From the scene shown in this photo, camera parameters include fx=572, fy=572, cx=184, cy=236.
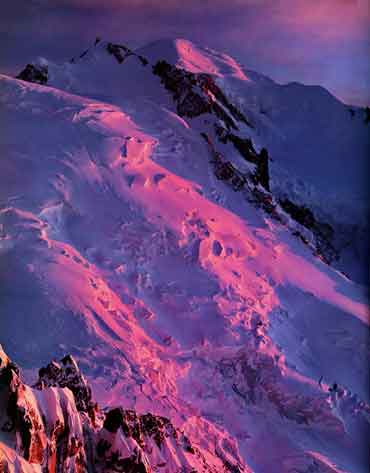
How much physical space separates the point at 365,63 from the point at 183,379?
9.19 metres

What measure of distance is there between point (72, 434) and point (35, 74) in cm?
2398

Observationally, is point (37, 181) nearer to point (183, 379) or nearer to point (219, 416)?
point (183, 379)

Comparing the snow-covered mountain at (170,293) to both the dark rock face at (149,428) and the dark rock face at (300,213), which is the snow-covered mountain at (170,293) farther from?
the dark rock face at (300,213)

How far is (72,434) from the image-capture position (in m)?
7.62

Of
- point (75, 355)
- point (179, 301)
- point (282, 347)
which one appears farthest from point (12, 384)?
point (282, 347)

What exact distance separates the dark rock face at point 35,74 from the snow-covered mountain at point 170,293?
0.10m

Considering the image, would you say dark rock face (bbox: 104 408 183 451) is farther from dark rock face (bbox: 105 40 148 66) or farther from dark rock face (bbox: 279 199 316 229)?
dark rock face (bbox: 279 199 316 229)

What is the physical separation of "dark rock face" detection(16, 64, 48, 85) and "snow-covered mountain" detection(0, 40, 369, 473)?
0.10 meters

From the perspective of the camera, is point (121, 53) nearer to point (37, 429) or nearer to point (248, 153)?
point (248, 153)

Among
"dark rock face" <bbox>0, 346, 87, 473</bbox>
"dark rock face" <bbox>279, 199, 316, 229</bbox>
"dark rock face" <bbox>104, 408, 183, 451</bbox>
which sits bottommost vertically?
"dark rock face" <bbox>279, 199, 316, 229</bbox>

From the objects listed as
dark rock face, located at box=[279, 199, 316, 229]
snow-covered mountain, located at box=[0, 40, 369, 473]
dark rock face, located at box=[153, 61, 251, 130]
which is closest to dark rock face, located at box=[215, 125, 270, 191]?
snow-covered mountain, located at box=[0, 40, 369, 473]

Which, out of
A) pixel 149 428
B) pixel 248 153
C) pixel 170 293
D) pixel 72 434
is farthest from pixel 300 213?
pixel 72 434

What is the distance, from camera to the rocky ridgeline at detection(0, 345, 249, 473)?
6.71 m

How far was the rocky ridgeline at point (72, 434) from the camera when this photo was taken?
6715 millimetres
